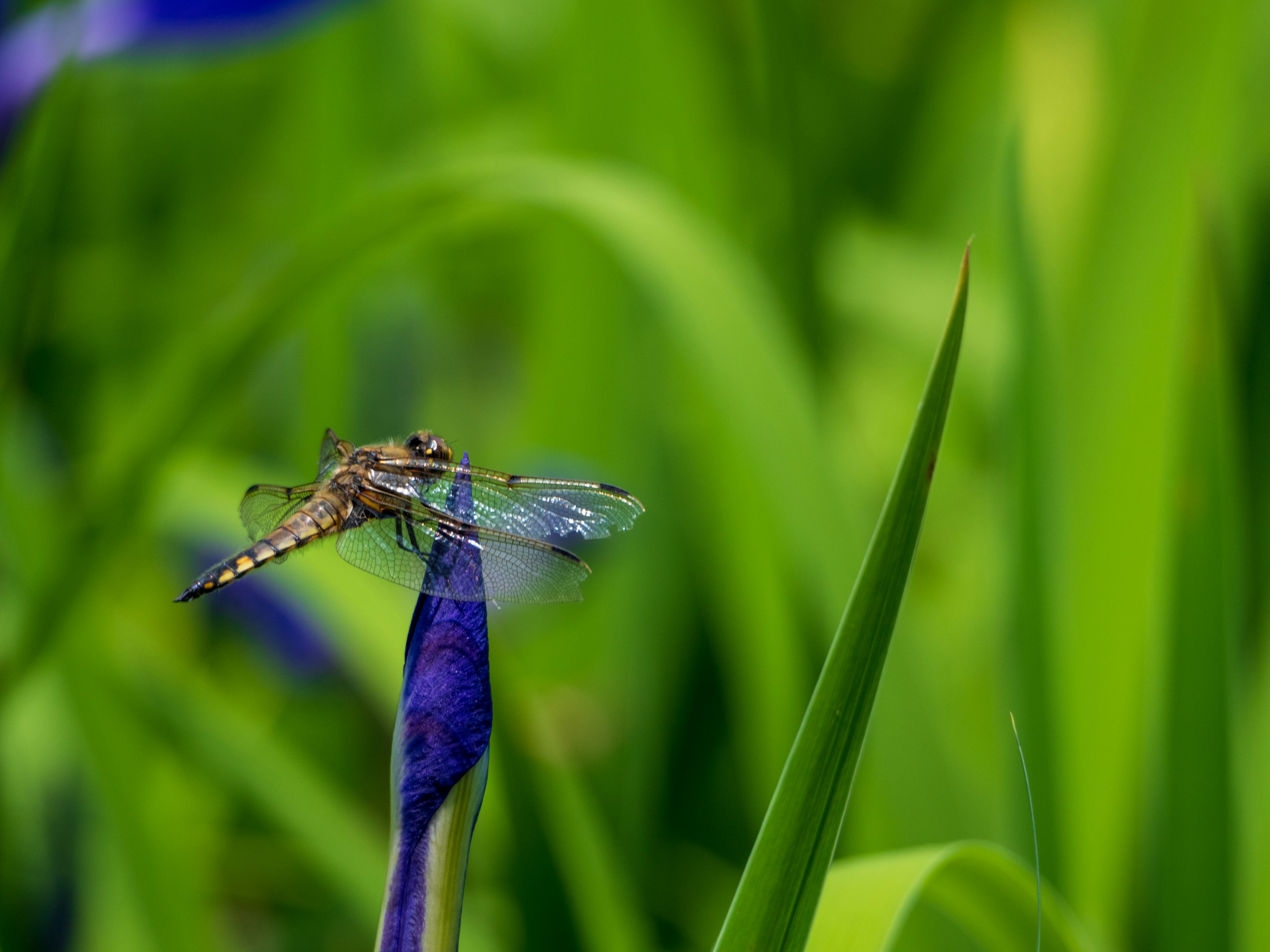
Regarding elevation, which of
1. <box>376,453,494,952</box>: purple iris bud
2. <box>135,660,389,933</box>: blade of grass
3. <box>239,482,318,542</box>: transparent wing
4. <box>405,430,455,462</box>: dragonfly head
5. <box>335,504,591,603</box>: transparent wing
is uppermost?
<box>405,430,455,462</box>: dragonfly head

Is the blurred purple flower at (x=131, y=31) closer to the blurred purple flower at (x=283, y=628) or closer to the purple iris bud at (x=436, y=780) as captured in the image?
the blurred purple flower at (x=283, y=628)

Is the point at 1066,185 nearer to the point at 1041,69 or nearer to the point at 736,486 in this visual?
the point at 1041,69

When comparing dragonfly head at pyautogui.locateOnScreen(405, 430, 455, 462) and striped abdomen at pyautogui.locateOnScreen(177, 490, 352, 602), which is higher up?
dragonfly head at pyautogui.locateOnScreen(405, 430, 455, 462)

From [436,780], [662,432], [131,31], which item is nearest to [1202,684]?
[436,780]

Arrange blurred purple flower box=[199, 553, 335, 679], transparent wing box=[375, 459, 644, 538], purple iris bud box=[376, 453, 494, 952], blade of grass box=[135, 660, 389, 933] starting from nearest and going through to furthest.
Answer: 1. purple iris bud box=[376, 453, 494, 952]
2. transparent wing box=[375, 459, 644, 538]
3. blade of grass box=[135, 660, 389, 933]
4. blurred purple flower box=[199, 553, 335, 679]

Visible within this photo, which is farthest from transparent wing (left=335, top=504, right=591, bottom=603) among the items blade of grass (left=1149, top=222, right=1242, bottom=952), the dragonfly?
blade of grass (left=1149, top=222, right=1242, bottom=952)

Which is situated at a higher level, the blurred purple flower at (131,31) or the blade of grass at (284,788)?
the blurred purple flower at (131,31)

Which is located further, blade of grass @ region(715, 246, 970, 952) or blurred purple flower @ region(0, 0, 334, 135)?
blurred purple flower @ region(0, 0, 334, 135)

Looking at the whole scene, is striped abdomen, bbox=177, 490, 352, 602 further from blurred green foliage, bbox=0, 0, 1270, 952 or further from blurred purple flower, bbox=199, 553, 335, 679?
blurred purple flower, bbox=199, 553, 335, 679

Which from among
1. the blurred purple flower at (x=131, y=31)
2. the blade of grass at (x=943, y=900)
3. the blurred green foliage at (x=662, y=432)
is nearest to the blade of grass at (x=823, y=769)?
the blade of grass at (x=943, y=900)
